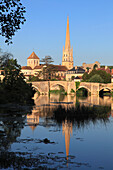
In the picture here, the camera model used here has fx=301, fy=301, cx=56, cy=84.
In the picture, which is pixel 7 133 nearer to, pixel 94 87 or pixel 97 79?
pixel 94 87

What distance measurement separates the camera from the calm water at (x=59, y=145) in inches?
522

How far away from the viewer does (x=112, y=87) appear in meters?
87.9

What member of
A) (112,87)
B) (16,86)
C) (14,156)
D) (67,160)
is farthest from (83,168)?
(112,87)

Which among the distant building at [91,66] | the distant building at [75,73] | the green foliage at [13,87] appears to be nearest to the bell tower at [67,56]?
the distant building at [91,66]

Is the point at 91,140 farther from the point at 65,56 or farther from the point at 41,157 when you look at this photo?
the point at 65,56

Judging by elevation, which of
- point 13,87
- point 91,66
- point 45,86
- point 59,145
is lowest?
point 59,145

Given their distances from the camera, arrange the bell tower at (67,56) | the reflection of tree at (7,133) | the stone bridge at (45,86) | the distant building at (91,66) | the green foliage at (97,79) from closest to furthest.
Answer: the reflection of tree at (7,133), the stone bridge at (45,86), the green foliage at (97,79), the distant building at (91,66), the bell tower at (67,56)

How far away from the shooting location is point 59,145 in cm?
1684

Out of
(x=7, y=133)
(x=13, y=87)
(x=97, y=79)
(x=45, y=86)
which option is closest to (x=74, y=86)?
(x=45, y=86)

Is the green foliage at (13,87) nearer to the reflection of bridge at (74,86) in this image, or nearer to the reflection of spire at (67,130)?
the reflection of spire at (67,130)

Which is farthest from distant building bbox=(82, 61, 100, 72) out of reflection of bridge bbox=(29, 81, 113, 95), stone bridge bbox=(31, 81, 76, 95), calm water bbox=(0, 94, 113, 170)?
calm water bbox=(0, 94, 113, 170)

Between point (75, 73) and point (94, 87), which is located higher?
point (75, 73)

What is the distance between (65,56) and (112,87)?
9818 centimetres

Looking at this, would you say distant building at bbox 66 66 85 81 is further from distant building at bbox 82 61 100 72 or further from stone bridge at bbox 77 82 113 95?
stone bridge at bbox 77 82 113 95
